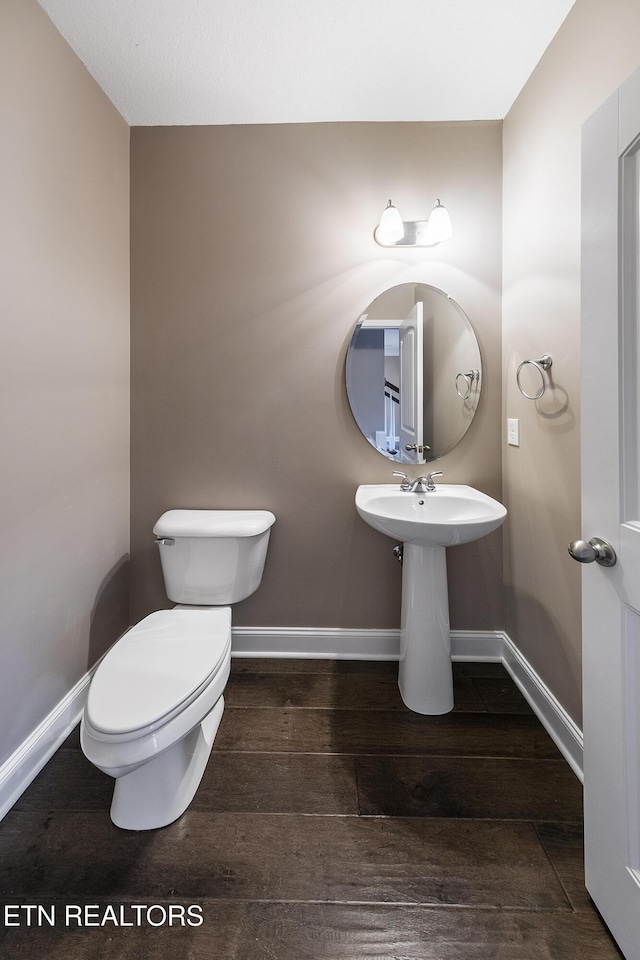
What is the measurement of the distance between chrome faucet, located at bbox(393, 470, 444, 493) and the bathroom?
9cm

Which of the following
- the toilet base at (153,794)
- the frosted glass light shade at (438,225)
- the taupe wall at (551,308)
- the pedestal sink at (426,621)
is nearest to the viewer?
the toilet base at (153,794)

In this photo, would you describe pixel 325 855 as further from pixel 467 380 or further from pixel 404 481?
pixel 467 380

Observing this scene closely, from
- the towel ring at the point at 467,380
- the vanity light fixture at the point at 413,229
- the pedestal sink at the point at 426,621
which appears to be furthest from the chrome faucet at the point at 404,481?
the vanity light fixture at the point at 413,229

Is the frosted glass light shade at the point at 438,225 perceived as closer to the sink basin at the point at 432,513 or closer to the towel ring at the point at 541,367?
the towel ring at the point at 541,367

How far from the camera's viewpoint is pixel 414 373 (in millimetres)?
2115

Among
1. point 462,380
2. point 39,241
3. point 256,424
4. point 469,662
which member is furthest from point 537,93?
point 469,662

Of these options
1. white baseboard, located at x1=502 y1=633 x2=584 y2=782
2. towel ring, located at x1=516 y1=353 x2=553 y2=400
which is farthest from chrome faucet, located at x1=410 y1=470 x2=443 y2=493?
white baseboard, located at x1=502 y1=633 x2=584 y2=782

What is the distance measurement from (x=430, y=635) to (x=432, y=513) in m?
0.47

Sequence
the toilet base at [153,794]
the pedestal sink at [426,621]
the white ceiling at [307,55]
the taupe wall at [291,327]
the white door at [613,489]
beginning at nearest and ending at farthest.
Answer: the white door at [613,489] < the toilet base at [153,794] < the white ceiling at [307,55] < the pedestal sink at [426,621] < the taupe wall at [291,327]

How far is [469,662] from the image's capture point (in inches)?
86.7

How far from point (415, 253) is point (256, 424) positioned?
3.29ft

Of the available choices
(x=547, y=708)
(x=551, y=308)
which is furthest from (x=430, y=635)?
(x=551, y=308)

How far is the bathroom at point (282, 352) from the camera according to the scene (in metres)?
1.77

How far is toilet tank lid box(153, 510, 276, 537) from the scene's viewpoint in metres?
1.89
